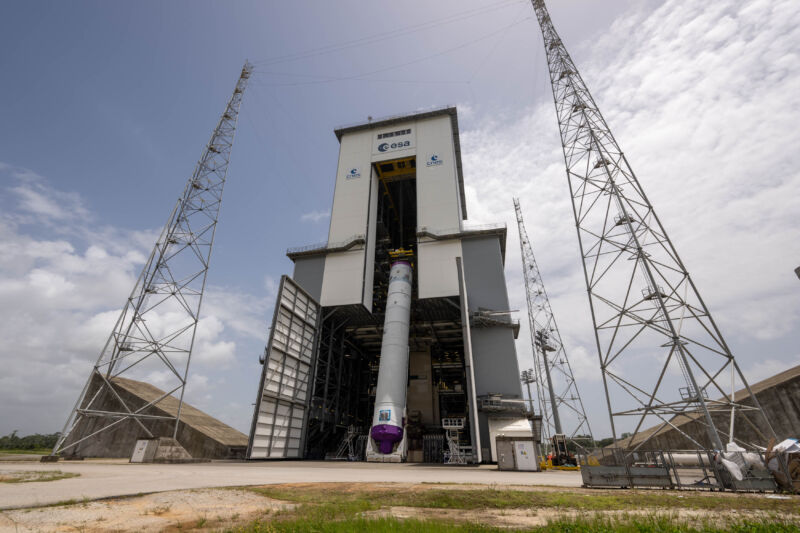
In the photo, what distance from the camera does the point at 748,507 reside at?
7.42 metres

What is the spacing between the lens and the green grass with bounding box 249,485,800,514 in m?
7.27

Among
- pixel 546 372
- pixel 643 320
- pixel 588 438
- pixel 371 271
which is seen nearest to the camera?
pixel 643 320

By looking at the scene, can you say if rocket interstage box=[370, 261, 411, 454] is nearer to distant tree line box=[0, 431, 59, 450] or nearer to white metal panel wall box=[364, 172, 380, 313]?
white metal panel wall box=[364, 172, 380, 313]

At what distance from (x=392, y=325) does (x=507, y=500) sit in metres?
22.5

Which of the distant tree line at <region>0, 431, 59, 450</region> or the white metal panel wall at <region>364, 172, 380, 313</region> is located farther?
the distant tree line at <region>0, 431, 59, 450</region>

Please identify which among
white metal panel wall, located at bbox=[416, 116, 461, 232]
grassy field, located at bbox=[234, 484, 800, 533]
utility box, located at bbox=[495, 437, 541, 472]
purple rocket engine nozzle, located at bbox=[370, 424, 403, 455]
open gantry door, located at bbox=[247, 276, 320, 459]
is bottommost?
grassy field, located at bbox=[234, 484, 800, 533]

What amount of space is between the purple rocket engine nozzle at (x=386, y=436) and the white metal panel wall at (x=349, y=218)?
→ 12.0 metres

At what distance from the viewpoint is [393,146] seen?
40188 mm

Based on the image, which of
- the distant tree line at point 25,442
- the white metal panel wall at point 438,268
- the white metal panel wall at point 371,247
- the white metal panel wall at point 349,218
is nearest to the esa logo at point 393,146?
the white metal panel wall at point 349,218

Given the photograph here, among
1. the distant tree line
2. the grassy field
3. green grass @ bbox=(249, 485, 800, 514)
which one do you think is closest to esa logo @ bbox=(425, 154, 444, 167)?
the grassy field

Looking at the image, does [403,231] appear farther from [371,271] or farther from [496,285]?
[496,285]

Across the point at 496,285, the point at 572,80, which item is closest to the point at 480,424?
the point at 496,285

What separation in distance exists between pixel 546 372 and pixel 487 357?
23.0 meters

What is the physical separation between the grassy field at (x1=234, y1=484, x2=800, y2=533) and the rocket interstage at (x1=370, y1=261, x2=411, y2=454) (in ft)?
51.9
